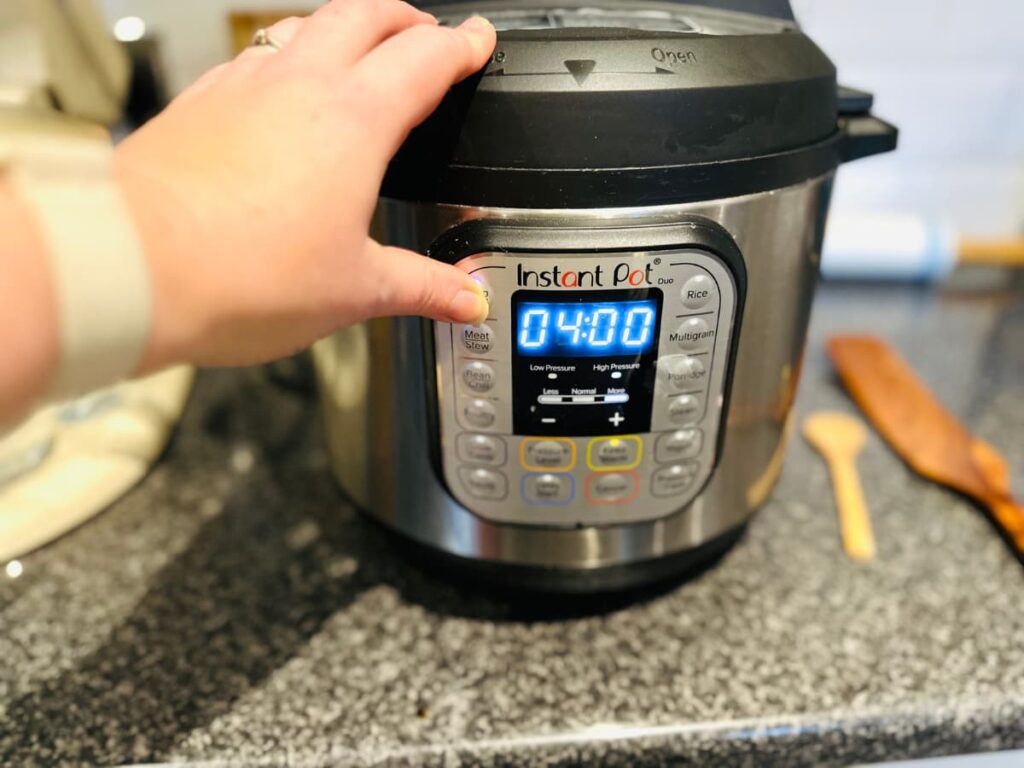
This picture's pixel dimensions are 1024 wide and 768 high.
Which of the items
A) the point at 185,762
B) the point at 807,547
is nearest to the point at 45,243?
the point at 185,762

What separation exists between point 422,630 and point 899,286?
690 millimetres

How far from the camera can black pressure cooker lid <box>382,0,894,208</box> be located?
0.31m

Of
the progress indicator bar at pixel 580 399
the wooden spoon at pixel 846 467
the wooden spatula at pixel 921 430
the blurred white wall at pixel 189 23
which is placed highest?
the blurred white wall at pixel 189 23

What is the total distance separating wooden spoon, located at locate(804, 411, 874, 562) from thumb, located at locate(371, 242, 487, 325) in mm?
314

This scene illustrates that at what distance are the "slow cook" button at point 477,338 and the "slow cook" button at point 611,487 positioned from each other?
88 millimetres

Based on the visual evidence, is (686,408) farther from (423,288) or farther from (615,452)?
(423,288)

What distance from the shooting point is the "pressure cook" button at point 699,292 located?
1.13ft

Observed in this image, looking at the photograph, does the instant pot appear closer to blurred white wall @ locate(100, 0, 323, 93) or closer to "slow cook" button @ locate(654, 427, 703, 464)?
"slow cook" button @ locate(654, 427, 703, 464)

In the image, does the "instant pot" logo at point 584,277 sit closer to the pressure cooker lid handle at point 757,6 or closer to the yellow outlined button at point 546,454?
the yellow outlined button at point 546,454

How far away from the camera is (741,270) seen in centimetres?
35

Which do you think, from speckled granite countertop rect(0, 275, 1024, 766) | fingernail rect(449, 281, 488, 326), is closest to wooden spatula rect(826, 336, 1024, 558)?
speckled granite countertop rect(0, 275, 1024, 766)

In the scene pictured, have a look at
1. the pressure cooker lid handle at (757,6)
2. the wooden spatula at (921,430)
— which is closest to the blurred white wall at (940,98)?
the wooden spatula at (921,430)

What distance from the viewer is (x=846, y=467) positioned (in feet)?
1.88

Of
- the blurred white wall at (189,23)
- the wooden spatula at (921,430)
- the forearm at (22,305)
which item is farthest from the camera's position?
the blurred white wall at (189,23)
